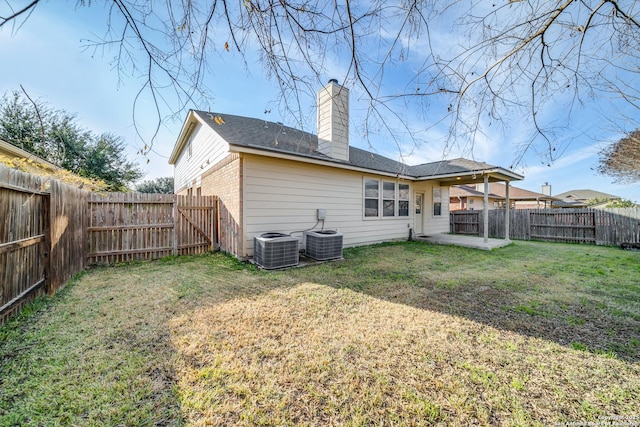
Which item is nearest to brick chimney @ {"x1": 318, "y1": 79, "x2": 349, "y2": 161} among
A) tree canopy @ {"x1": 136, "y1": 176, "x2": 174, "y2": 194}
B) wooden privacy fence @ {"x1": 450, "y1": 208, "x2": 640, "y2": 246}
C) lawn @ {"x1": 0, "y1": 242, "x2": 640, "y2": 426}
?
lawn @ {"x1": 0, "y1": 242, "x2": 640, "y2": 426}

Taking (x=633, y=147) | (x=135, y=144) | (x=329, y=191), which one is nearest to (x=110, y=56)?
(x=135, y=144)

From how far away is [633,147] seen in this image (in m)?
4.75

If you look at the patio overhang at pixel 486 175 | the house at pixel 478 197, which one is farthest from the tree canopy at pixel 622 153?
the house at pixel 478 197

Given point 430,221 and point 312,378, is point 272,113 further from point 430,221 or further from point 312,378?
point 430,221

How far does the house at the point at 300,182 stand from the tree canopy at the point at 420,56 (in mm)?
1656

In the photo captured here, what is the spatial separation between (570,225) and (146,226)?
1567 centimetres

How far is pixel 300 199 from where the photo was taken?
6.85 metres

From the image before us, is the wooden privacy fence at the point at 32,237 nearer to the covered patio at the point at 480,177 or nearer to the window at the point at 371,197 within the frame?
the window at the point at 371,197

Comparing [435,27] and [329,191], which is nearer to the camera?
[435,27]

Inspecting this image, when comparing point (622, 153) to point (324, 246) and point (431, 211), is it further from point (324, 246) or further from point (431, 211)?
point (324, 246)

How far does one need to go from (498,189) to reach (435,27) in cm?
2952

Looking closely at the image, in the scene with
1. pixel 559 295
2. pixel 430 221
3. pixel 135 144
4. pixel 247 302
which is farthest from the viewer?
pixel 430 221

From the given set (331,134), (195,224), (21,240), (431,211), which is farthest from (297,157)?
(431,211)

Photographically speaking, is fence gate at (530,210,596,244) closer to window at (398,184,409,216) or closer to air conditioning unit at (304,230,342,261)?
window at (398,184,409,216)
